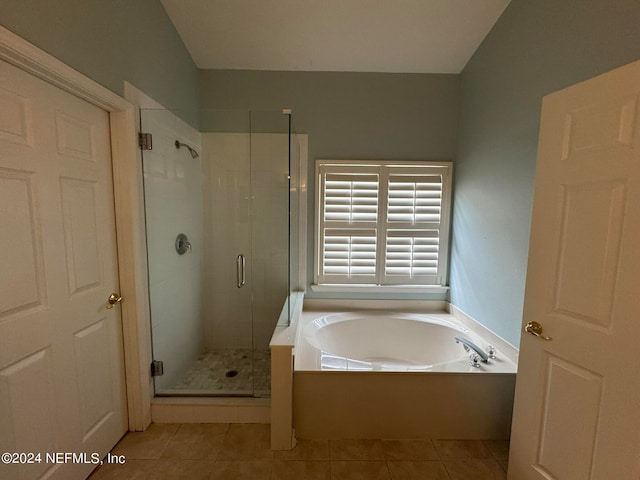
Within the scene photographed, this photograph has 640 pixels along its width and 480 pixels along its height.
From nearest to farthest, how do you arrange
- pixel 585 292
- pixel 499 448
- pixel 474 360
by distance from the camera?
pixel 585 292 < pixel 499 448 < pixel 474 360

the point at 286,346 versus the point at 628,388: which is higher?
the point at 628,388

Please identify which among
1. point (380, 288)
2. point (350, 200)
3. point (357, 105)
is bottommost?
point (380, 288)

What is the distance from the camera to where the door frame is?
4.79 feet

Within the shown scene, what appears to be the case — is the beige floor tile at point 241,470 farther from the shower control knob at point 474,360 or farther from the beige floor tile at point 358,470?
the shower control knob at point 474,360

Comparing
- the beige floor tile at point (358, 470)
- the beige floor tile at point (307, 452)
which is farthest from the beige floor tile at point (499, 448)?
the beige floor tile at point (307, 452)

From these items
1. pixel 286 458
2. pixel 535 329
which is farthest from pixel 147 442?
pixel 535 329

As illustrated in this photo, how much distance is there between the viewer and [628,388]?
931 millimetres

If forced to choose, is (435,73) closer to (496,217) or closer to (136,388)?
(496,217)

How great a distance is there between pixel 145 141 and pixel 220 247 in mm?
1080

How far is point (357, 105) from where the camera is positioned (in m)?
2.45

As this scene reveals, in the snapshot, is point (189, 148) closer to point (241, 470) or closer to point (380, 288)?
point (380, 288)

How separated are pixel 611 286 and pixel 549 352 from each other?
1.30ft

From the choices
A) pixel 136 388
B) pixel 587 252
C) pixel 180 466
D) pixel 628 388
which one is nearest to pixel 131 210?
pixel 136 388

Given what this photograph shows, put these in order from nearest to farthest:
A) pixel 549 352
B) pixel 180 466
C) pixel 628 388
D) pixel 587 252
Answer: pixel 628 388 → pixel 587 252 → pixel 549 352 → pixel 180 466
